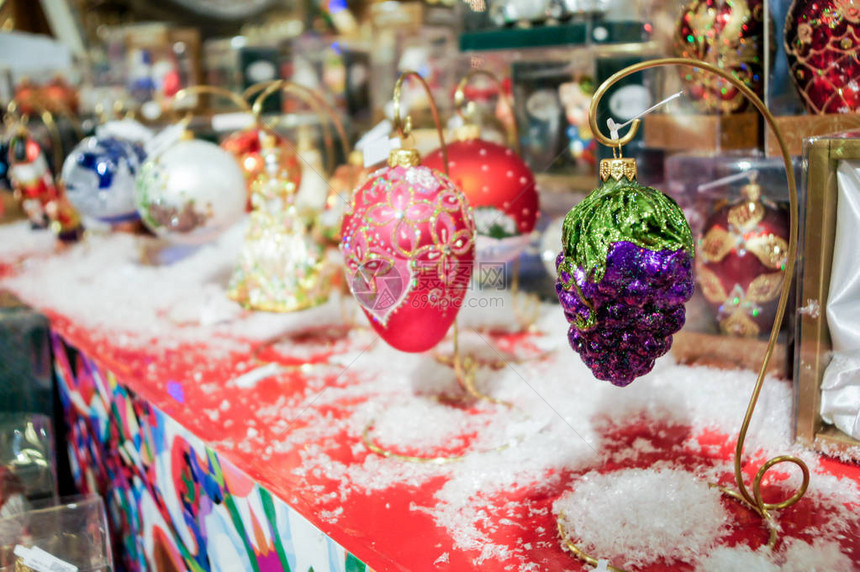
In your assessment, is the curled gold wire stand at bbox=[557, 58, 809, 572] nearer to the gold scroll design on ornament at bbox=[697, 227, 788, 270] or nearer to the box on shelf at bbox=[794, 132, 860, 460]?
the box on shelf at bbox=[794, 132, 860, 460]

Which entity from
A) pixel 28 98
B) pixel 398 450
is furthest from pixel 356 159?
pixel 28 98

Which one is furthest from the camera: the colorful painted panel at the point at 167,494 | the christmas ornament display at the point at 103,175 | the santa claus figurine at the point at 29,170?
the santa claus figurine at the point at 29,170

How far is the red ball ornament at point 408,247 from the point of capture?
973 mm

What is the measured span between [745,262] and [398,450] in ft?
1.96

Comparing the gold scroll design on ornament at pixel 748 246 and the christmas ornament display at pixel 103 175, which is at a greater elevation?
the christmas ornament display at pixel 103 175

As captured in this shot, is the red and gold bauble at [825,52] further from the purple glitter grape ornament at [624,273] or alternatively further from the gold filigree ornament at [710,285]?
the purple glitter grape ornament at [624,273]

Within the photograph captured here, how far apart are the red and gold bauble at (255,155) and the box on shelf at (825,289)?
943 mm

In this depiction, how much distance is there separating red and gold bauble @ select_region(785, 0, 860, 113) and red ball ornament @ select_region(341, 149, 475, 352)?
19.6 inches

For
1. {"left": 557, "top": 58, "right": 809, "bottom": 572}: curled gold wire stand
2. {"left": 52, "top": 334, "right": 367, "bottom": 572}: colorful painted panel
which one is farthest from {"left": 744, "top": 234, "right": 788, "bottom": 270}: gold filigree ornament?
{"left": 52, "top": 334, "right": 367, "bottom": 572}: colorful painted panel

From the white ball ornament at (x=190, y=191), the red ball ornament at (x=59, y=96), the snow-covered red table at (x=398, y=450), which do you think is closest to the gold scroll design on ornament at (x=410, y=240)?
the snow-covered red table at (x=398, y=450)

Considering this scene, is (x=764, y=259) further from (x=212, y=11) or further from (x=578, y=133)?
(x=212, y=11)

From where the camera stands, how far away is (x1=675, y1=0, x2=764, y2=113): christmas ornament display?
1081 mm

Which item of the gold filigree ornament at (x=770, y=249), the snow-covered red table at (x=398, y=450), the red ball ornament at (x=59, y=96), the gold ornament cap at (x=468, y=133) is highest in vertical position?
the red ball ornament at (x=59, y=96)

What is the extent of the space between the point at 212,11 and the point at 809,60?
2.99 metres
